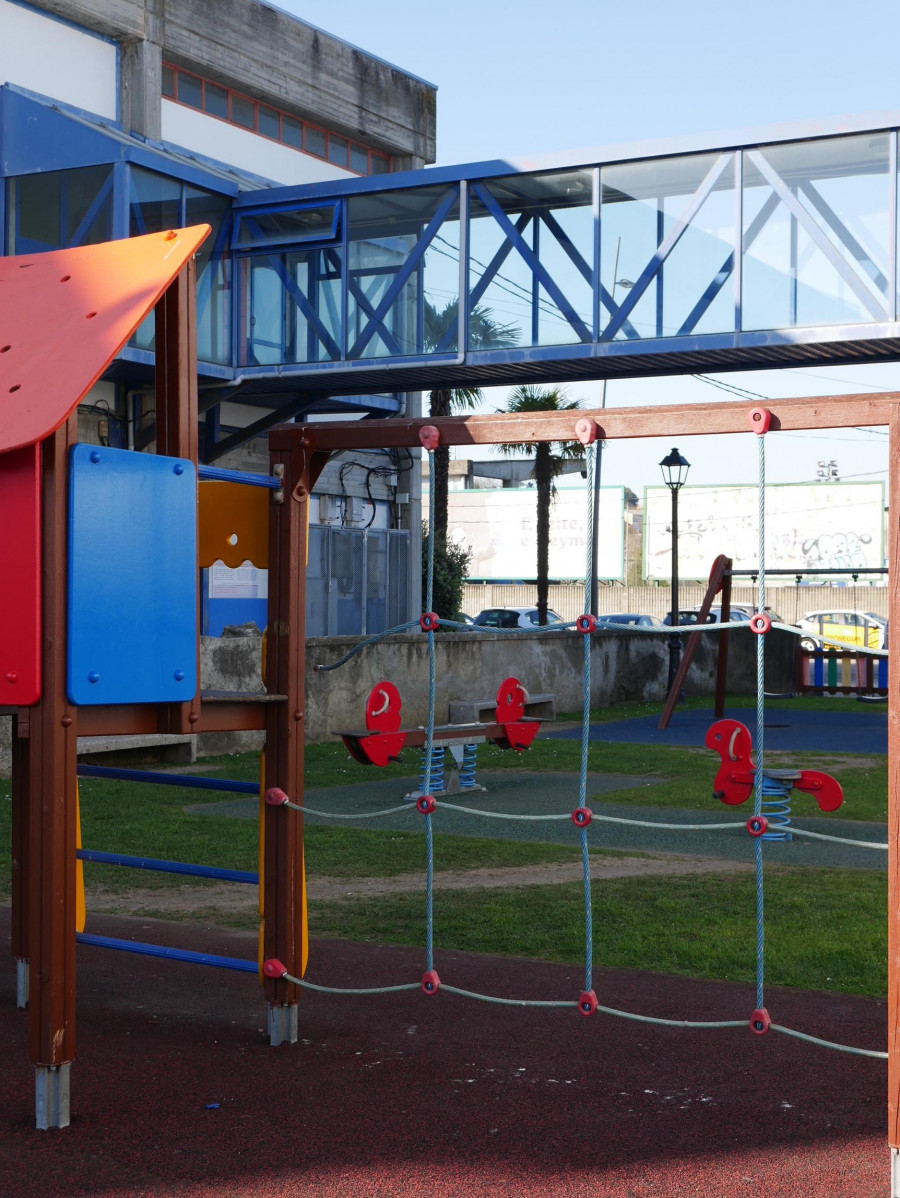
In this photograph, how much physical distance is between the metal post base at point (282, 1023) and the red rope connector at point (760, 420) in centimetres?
243

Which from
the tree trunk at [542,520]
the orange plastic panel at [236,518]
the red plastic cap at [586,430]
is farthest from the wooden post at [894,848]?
the tree trunk at [542,520]

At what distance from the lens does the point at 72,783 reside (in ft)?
12.7

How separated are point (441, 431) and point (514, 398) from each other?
27438 millimetres

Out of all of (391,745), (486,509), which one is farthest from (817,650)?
(486,509)

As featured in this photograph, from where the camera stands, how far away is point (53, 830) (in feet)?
12.4

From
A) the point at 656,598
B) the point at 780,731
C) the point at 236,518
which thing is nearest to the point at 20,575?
the point at 236,518

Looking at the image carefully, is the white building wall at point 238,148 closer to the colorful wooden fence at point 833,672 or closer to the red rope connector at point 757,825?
the colorful wooden fence at point 833,672

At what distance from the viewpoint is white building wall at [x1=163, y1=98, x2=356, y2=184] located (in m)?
19.1

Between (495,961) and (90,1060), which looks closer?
(90,1060)

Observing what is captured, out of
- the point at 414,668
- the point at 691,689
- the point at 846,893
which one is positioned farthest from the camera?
the point at 691,689

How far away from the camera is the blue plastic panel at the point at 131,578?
3.78 m

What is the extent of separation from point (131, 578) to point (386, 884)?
156 inches

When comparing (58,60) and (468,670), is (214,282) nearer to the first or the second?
(58,60)

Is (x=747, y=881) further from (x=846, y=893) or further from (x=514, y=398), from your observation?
(x=514, y=398)
